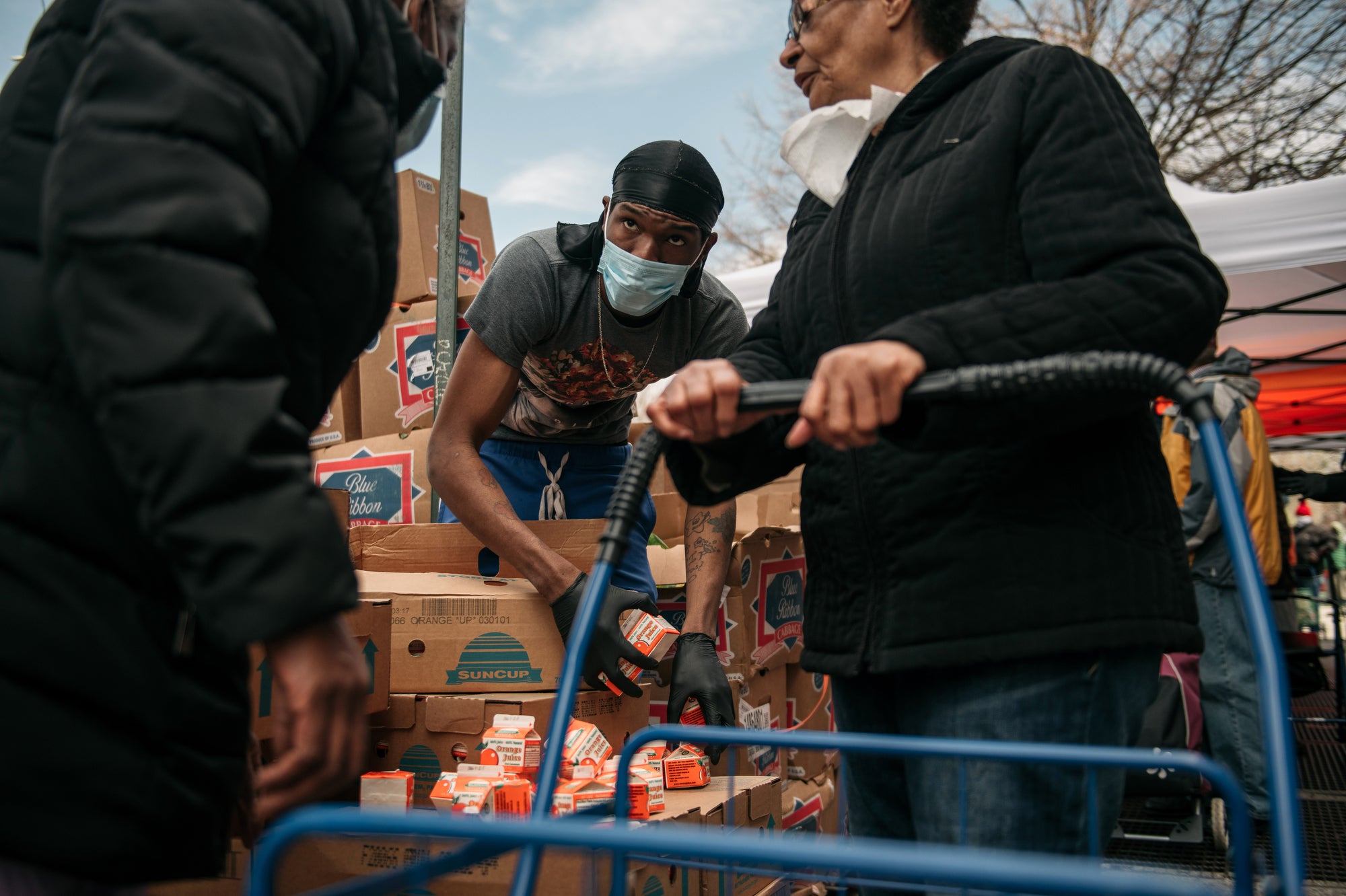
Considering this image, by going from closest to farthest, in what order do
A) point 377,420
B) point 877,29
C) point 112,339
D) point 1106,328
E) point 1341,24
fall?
point 112,339, point 1106,328, point 877,29, point 377,420, point 1341,24

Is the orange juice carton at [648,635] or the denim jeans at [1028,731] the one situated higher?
the orange juice carton at [648,635]

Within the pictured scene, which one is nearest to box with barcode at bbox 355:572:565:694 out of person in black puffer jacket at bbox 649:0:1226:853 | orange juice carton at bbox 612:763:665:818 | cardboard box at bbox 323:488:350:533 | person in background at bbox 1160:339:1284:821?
cardboard box at bbox 323:488:350:533

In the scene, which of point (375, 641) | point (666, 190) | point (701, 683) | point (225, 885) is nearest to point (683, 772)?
point (701, 683)

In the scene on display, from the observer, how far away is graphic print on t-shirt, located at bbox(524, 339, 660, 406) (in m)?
2.83

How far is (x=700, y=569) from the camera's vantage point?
2.85m

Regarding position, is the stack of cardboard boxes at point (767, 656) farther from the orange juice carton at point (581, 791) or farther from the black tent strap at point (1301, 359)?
the black tent strap at point (1301, 359)

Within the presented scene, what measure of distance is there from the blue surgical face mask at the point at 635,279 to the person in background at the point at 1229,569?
7.21ft

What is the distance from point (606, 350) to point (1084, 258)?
190 cm

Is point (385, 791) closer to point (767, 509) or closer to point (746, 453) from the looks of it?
point (746, 453)

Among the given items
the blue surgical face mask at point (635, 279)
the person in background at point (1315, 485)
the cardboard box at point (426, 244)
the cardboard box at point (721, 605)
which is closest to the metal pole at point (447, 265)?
the cardboard box at point (426, 244)

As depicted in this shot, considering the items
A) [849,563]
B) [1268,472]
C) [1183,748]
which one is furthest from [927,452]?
[1268,472]

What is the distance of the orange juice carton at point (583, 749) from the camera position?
2.33m

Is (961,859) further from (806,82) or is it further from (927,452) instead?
(806,82)

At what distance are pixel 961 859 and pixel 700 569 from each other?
2316mm
